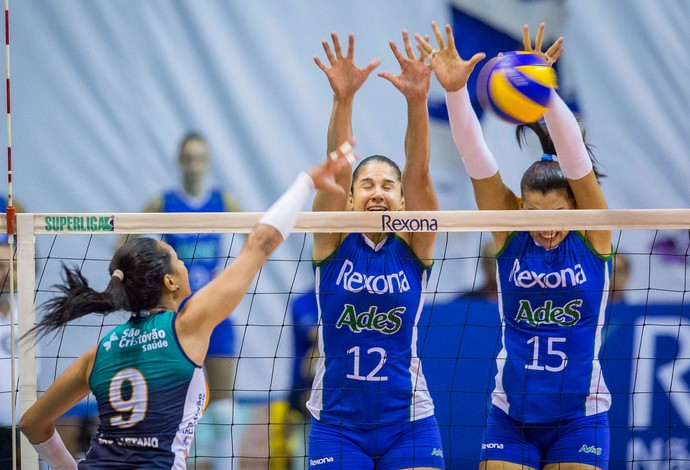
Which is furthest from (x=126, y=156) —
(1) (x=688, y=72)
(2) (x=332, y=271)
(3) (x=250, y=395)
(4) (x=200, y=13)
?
(1) (x=688, y=72)

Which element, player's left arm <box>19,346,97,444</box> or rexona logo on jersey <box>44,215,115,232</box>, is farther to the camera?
rexona logo on jersey <box>44,215,115,232</box>

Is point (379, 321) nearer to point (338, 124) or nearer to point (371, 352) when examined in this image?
point (371, 352)

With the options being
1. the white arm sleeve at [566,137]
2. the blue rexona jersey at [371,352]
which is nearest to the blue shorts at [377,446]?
the blue rexona jersey at [371,352]

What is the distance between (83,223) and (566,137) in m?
2.18

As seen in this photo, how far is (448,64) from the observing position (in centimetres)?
419

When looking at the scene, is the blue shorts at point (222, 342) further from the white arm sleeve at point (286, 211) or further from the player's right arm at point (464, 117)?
the white arm sleeve at point (286, 211)

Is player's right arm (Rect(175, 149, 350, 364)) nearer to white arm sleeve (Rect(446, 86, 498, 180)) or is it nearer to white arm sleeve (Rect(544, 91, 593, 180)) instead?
white arm sleeve (Rect(446, 86, 498, 180))

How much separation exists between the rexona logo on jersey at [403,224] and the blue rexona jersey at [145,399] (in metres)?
1.16

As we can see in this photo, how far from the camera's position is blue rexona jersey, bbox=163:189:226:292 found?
5.78 metres

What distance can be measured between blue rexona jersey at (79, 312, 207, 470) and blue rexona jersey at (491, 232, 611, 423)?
155 centimetres

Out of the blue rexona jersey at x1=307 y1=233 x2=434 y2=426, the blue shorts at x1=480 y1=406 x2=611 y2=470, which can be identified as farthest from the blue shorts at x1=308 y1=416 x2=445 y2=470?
the blue shorts at x1=480 y1=406 x2=611 y2=470

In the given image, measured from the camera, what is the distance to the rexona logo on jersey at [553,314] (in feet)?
13.6

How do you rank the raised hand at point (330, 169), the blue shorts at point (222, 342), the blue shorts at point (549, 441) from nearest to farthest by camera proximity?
the raised hand at point (330, 169)
the blue shorts at point (549, 441)
the blue shorts at point (222, 342)

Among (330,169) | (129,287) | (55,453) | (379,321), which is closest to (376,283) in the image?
(379,321)
